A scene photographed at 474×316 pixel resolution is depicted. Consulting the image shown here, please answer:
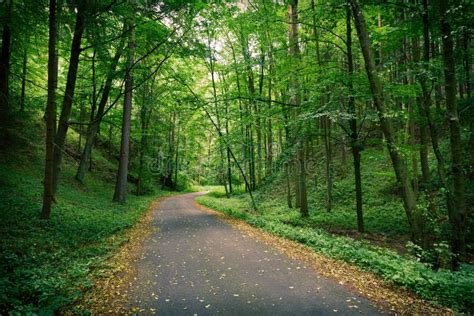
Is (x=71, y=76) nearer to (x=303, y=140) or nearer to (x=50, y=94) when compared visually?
(x=50, y=94)

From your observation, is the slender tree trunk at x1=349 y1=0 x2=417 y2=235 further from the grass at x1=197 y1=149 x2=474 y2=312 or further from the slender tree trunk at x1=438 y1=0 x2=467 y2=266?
the grass at x1=197 y1=149 x2=474 y2=312

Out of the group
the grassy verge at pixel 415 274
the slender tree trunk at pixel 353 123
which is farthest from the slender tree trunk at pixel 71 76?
the grassy verge at pixel 415 274

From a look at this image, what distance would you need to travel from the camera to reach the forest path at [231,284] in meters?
3.96

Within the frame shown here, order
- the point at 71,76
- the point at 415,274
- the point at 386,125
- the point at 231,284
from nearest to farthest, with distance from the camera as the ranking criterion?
the point at 415,274
the point at 231,284
the point at 386,125
the point at 71,76

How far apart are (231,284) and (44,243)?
15.2ft

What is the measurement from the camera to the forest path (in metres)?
3.96

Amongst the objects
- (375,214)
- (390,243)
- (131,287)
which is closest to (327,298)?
(131,287)

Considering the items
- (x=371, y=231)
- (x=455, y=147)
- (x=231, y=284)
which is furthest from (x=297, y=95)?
(x=231, y=284)

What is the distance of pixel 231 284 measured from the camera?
4836 millimetres

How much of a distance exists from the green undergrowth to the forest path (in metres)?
1.10

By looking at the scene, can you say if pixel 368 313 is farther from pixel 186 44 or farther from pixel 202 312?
pixel 186 44

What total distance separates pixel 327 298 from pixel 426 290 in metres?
1.61

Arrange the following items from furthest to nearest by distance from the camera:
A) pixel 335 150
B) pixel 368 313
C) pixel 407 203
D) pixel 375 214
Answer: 1. pixel 335 150
2. pixel 375 214
3. pixel 407 203
4. pixel 368 313

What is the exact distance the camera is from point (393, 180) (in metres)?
14.2
